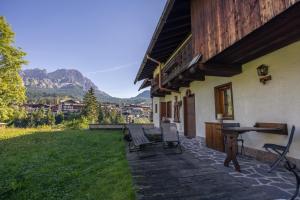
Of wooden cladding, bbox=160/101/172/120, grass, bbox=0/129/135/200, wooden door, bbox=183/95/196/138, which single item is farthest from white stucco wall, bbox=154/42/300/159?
wooden cladding, bbox=160/101/172/120

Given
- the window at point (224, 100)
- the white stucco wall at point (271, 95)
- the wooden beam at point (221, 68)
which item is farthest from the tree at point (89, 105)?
the wooden beam at point (221, 68)

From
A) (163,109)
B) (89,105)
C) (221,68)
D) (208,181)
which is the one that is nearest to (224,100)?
(221,68)

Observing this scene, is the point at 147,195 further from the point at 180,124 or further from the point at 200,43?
the point at 180,124

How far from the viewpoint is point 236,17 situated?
4.19m

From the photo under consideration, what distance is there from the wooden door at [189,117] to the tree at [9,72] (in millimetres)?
→ 16340

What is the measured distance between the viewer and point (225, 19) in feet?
15.2

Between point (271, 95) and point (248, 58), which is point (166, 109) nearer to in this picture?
point (248, 58)

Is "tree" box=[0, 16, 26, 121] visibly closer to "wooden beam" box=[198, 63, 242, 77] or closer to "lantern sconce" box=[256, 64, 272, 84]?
"wooden beam" box=[198, 63, 242, 77]

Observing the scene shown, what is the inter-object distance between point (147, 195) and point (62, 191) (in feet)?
6.27

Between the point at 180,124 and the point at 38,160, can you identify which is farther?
the point at 180,124

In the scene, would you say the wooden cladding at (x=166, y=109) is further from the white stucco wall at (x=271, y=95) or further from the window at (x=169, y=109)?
the white stucco wall at (x=271, y=95)

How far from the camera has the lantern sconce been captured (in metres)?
4.85

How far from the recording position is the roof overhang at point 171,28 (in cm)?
681

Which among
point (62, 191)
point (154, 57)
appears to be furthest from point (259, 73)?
point (154, 57)
